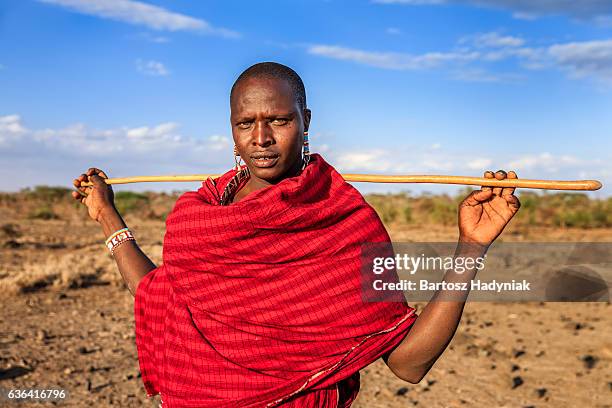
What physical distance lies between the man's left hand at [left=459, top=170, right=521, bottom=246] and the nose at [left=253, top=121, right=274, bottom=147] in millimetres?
748

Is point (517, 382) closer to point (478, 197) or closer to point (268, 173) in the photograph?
point (478, 197)

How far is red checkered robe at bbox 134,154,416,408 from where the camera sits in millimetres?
2357

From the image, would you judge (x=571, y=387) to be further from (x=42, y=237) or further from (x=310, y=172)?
(x=42, y=237)

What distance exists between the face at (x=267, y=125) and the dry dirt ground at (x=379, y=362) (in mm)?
3865

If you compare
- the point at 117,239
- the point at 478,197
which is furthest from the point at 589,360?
the point at 117,239

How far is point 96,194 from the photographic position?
3637mm

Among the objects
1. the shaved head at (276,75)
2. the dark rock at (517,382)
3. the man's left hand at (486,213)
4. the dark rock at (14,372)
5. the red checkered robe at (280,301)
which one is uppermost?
the shaved head at (276,75)

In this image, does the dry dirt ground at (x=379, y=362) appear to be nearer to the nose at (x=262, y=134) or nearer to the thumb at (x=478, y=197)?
the thumb at (x=478, y=197)

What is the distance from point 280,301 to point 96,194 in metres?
1.72

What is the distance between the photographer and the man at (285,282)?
2.34 meters

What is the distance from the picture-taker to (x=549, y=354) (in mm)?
7227

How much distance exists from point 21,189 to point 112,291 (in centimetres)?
3902

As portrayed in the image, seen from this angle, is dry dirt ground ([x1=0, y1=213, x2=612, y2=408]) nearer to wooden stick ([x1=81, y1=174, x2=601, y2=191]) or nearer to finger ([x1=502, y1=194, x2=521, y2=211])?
wooden stick ([x1=81, y1=174, x2=601, y2=191])

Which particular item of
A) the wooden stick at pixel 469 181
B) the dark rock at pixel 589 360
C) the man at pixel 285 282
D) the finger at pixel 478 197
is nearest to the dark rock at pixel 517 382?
the dark rock at pixel 589 360
